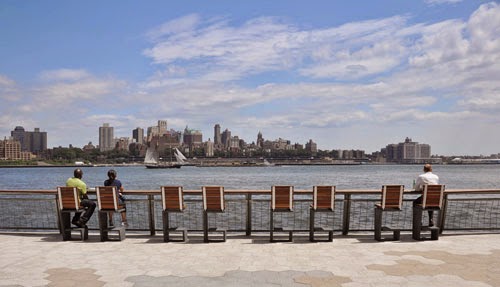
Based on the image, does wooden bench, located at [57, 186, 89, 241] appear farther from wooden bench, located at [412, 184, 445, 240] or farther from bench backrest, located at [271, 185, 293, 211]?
wooden bench, located at [412, 184, 445, 240]

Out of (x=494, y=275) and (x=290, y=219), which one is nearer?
(x=494, y=275)

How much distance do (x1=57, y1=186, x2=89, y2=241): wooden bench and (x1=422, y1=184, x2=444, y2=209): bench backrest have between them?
8592mm

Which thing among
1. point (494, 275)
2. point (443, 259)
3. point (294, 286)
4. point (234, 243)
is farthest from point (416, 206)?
point (294, 286)

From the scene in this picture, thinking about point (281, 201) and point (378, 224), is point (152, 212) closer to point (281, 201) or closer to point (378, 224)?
point (281, 201)

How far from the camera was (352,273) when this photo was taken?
29.5 ft

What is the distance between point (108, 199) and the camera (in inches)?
489

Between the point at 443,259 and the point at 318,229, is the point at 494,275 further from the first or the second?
the point at 318,229

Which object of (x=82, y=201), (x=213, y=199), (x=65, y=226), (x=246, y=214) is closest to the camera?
(x=213, y=199)

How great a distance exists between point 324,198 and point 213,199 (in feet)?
8.91

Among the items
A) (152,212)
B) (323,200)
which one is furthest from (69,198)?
(323,200)

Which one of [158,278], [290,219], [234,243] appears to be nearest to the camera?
[158,278]

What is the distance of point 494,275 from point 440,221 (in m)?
4.45

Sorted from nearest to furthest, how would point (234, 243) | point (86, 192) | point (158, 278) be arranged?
point (158, 278), point (234, 243), point (86, 192)

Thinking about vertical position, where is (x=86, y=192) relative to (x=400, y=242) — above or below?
above
